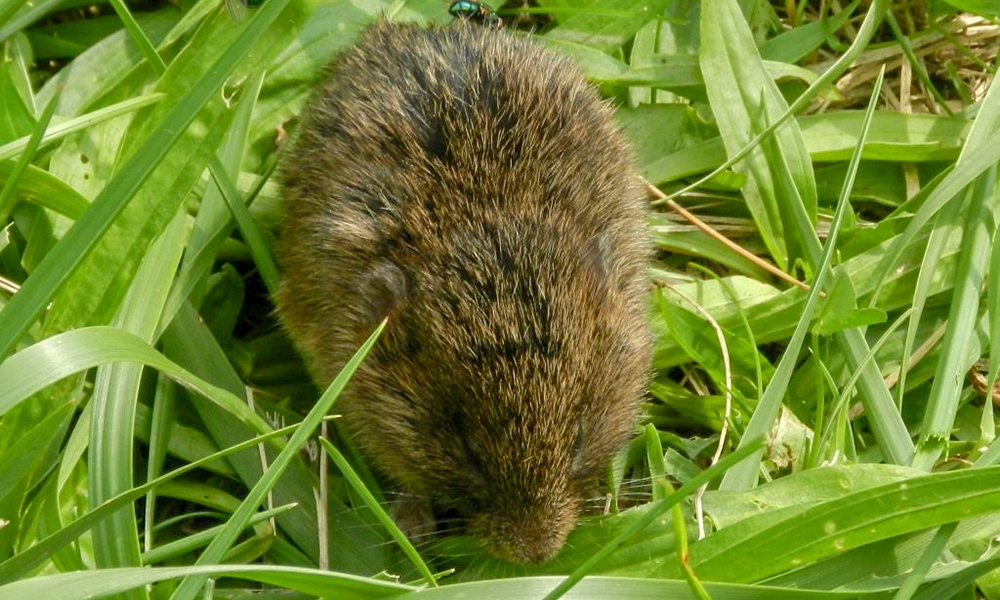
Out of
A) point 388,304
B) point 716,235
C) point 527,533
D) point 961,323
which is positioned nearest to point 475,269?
point 388,304

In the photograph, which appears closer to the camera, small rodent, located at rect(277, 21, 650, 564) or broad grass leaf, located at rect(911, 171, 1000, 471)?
small rodent, located at rect(277, 21, 650, 564)

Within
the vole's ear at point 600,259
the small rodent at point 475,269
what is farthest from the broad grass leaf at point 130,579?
the vole's ear at point 600,259

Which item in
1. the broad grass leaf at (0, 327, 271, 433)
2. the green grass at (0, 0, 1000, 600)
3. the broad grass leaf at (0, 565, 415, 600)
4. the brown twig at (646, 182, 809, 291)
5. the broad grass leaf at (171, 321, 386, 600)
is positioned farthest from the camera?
the brown twig at (646, 182, 809, 291)

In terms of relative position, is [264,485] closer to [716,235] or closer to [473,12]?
[716,235]

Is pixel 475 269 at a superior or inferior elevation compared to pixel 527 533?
superior

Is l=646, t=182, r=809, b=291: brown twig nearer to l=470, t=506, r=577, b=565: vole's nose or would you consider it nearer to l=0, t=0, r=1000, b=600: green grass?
l=0, t=0, r=1000, b=600: green grass

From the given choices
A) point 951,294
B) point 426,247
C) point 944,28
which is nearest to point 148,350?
point 426,247

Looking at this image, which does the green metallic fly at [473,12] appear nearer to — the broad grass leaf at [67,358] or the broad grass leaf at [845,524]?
the broad grass leaf at [67,358]

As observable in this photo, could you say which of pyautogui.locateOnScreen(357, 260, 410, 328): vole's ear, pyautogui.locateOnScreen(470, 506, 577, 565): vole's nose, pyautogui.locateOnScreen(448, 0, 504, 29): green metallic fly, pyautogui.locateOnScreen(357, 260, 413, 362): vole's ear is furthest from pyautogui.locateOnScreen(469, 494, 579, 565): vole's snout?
pyautogui.locateOnScreen(448, 0, 504, 29): green metallic fly
